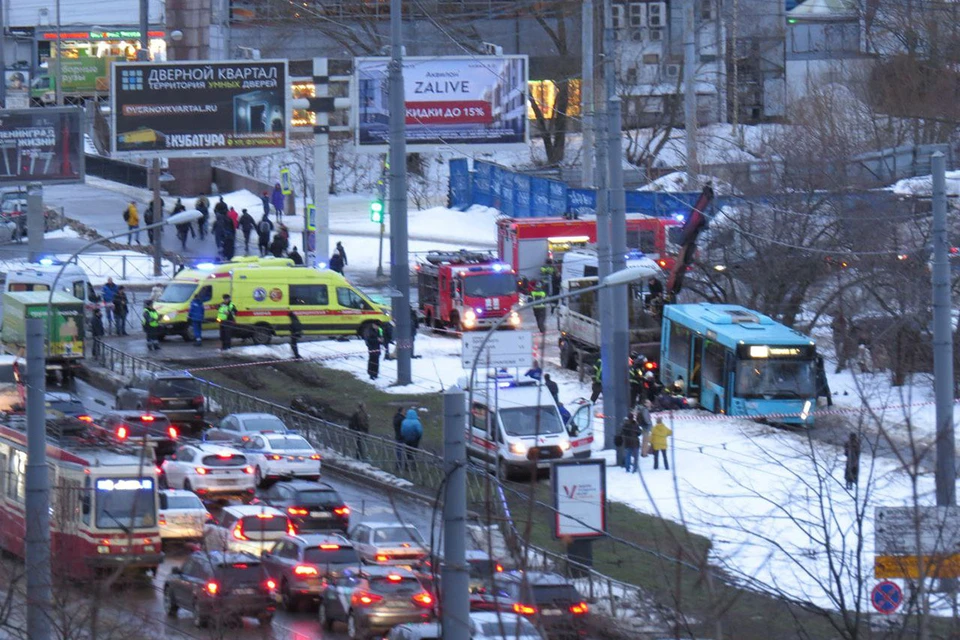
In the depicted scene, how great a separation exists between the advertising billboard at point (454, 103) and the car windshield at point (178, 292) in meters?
8.11

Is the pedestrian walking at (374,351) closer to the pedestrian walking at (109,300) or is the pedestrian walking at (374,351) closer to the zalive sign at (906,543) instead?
the pedestrian walking at (109,300)

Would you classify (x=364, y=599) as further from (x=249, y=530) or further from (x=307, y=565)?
(x=249, y=530)

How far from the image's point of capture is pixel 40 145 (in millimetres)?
49062

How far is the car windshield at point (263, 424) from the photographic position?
3189 cm

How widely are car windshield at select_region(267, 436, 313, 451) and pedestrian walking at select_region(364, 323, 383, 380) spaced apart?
319 inches

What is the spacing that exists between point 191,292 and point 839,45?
49027mm

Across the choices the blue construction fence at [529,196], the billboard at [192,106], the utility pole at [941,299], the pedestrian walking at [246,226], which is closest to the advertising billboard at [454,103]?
the billboard at [192,106]

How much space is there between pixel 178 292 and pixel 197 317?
1311mm

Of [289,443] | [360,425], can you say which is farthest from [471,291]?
[289,443]

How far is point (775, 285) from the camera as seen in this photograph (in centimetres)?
4250

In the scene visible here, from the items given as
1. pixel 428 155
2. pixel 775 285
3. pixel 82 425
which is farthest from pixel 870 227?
pixel 428 155

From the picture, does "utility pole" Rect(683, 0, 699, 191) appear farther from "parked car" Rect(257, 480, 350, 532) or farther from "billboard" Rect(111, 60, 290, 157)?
"parked car" Rect(257, 480, 350, 532)

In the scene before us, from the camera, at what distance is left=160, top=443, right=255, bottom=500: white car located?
95.6ft

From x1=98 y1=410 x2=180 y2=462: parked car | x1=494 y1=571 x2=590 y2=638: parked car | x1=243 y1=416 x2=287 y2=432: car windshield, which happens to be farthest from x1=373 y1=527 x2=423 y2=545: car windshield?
x1=98 y1=410 x2=180 y2=462: parked car
